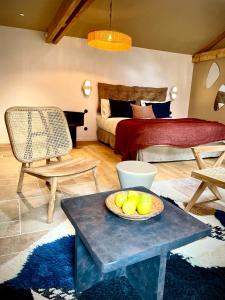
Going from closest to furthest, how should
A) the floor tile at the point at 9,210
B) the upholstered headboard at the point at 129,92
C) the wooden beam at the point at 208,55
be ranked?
1. the floor tile at the point at 9,210
2. the upholstered headboard at the point at 129,92
3. the wooden beam at the point at 208,55

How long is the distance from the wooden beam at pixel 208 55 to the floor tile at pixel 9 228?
18.4ft

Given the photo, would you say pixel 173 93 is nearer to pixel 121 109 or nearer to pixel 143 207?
pixel 121 109

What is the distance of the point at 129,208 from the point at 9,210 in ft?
4.77

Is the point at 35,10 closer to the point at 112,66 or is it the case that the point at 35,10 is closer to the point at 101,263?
the point at 112,66

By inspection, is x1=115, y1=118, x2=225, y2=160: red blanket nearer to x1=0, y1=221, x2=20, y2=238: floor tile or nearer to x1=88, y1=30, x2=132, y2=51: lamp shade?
x1=88, y1=30, x2=132, y2=51: lamp shade

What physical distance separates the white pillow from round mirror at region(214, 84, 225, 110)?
9.17 feet

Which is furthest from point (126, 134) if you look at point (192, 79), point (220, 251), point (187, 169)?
point (192, 79)

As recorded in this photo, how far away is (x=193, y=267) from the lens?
147cm

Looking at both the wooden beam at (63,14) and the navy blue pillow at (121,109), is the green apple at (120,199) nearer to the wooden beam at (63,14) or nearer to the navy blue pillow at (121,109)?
the wooden beam at (63,14)

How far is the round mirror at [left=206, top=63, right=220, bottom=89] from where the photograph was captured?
5723mm

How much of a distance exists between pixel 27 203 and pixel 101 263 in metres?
1.64


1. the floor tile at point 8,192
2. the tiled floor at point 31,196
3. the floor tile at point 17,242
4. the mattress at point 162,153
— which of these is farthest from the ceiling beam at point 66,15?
the floor tile at point 17,242

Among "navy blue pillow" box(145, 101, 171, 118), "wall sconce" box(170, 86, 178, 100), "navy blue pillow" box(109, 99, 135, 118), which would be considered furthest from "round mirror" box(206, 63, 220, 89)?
"navy blue pillow" box(109, 99, 135, 118)

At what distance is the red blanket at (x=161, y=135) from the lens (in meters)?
3.38
